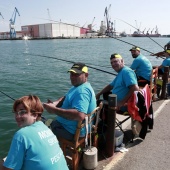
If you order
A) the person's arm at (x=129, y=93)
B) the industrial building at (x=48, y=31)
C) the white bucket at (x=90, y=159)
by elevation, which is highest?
the industrial building at (x=48, y=31)

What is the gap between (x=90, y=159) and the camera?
372 cm

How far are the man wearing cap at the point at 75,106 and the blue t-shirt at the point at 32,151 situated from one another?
1168mm

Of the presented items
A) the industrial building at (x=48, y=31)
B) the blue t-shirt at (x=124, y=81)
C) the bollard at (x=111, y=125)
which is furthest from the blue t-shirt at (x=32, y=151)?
the industrial building at (x=48, y=31)

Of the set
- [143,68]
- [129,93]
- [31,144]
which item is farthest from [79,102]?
[143,68]

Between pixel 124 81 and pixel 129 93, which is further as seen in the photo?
pixel 124 81

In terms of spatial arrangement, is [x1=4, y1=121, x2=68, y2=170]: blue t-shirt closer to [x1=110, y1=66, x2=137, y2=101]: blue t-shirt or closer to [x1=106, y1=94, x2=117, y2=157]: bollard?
[x1=106, y1=94, x2=117, y2=157]: bollard

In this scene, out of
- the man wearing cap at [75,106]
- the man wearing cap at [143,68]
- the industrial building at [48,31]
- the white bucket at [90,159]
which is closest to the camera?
the man wearing cap at [75,106]

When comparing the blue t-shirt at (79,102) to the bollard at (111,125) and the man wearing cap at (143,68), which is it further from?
the man wearing cap at (143,68)

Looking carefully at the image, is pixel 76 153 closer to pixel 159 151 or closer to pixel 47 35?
pixel 159 151

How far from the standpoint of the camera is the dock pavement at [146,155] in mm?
3902

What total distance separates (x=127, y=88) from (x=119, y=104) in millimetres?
367

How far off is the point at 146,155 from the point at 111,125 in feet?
2.84

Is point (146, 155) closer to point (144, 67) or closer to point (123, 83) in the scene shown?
point (123, 83)

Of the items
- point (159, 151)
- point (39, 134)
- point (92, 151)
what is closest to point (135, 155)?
point (159, 151)
